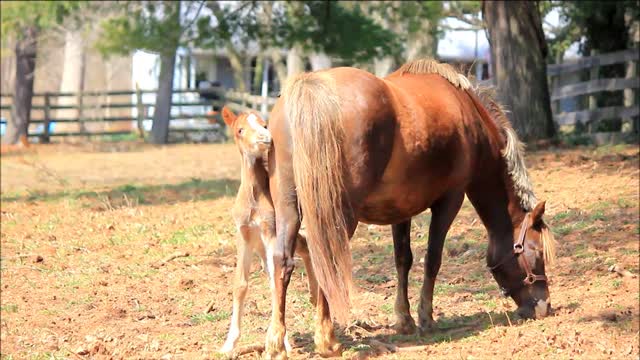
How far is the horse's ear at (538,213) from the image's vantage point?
6.48 m

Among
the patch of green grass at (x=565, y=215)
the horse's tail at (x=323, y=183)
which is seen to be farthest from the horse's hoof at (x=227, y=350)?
the patch of green grass at (x=565, y=215)

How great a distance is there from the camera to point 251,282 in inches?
328

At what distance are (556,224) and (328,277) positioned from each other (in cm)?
460

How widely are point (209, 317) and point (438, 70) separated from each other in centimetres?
251

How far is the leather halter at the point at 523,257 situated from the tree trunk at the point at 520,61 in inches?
328

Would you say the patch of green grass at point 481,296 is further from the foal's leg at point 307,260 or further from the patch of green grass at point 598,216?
the patch of green grass at point 598,216

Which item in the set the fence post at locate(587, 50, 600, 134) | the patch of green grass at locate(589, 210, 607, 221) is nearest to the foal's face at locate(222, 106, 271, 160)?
the patch of green grass at locate(589, 210, 607, 221)

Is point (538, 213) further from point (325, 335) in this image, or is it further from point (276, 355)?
point (276, 355)

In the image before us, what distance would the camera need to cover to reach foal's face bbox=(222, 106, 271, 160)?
5742 millimetres

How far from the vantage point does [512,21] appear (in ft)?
48.1

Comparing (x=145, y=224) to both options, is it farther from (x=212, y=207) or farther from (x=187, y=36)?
(x=187, y=36)

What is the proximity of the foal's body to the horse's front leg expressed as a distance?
93mm

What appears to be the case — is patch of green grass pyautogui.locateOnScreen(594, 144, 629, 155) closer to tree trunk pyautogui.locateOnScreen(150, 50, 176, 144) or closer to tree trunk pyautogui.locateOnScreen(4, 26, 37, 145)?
tree trunk pyautogui.locateOnScreen(150, 50, 176, 144)

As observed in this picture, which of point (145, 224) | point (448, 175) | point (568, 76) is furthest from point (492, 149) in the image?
point (568, 76)
